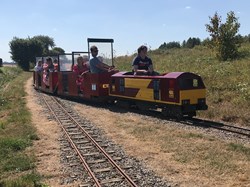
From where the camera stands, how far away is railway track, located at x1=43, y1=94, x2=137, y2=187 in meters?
7.06

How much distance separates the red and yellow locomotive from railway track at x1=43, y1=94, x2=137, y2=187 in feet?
8.69

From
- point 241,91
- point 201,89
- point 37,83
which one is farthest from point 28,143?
point 37,83

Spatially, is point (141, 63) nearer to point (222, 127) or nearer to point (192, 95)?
point (192, 95)

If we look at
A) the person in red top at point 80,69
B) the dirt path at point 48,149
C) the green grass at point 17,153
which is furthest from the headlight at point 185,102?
the person in red top at point 80,69

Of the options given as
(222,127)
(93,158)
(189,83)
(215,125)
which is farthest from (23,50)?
(93,158)

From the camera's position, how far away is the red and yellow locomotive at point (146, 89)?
12.4 metres

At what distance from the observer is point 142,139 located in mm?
10148

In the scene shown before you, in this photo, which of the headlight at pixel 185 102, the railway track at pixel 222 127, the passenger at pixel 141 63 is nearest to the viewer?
the railway track at pixel 222 127

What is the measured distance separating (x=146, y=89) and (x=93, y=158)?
18.0ft

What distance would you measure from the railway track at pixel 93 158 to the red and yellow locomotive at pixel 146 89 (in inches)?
104

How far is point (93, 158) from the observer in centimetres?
866

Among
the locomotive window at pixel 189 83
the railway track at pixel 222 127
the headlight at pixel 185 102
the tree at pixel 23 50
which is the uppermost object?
the tree at pixel 23 50

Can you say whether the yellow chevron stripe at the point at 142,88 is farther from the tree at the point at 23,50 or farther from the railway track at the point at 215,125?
the tree at the point at 23,50

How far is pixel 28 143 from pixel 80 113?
17.0 feet
